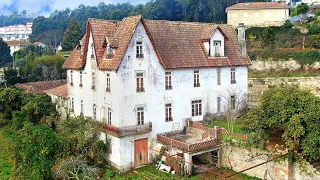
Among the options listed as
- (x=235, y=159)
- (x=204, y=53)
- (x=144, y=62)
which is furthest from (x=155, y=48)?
(x=235, y=159)

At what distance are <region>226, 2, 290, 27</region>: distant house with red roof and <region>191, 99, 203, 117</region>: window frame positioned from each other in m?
39.9

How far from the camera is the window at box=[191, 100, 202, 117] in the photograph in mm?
28469

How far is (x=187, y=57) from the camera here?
28094 millimetres

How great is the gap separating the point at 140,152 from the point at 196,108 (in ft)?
21.6

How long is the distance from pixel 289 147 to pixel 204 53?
11.4m

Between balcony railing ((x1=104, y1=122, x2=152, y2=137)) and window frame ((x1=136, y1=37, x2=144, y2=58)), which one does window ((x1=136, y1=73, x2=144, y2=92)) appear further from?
balcony railing ((x1=104, y1=122, x2=152, y2=137))

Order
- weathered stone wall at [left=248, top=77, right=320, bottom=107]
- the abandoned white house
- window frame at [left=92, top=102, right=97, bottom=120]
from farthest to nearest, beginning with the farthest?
weathered stone wall at [left=248, top=77, right=320, bottom=107] → window frame at [left=92, top=102, right=97, bottom=120] → the abandoned white house

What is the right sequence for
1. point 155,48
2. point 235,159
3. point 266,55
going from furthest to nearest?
point 266,55
point 155,48
point 235,159

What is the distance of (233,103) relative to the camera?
31.7 meters

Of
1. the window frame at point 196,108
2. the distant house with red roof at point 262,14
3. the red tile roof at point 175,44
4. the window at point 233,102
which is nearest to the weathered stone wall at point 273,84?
the window at point 233,102

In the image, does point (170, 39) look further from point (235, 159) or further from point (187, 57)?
point (235, 159)

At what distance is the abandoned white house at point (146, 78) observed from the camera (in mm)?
24172

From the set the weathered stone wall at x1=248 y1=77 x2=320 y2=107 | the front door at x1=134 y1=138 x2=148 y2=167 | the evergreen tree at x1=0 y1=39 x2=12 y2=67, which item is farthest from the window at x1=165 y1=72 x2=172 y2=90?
the evergreen tree at x1=0 y1=39 x2=12 y2=67

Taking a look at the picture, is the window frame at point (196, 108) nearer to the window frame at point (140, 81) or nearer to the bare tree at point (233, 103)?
the bare tree at point (233, 103)
